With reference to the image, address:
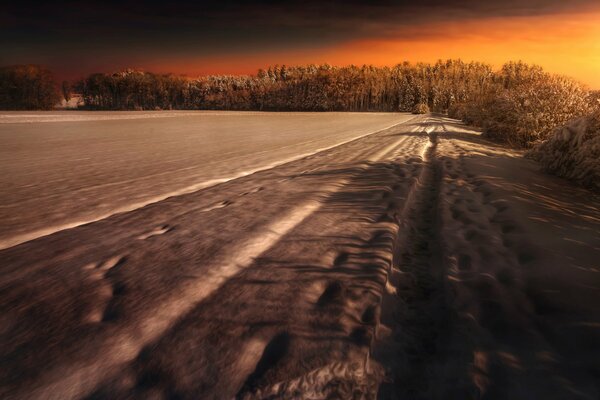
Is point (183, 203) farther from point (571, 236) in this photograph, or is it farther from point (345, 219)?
point (571, 236)

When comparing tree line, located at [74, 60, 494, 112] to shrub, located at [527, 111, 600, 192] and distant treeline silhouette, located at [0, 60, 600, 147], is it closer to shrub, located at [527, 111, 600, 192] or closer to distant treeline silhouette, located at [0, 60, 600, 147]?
distant treeline silhouette, located at [0, 60, 600, 147]

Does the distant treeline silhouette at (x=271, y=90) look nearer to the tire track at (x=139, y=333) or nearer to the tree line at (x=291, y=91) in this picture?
the tree line at (x=291, y=91)

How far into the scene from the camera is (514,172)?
6113 millimetres

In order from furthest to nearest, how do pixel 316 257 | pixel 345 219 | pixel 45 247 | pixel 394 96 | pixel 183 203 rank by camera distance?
pixel 394 96 < pixel 183 203 < pixel 345 219 < pixel 45 247 < pixel 316 257

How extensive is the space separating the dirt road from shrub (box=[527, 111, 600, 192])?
222 centimetres

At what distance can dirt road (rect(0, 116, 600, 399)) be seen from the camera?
4.67 ft

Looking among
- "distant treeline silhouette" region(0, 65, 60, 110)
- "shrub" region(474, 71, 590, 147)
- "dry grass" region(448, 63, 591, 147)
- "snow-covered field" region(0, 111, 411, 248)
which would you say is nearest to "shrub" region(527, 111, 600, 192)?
"dry grass" region(448, 63, 591, 147)

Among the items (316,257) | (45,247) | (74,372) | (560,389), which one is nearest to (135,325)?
(74,372)

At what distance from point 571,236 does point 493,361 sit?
2145 mm

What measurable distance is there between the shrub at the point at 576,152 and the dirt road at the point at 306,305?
222 cm

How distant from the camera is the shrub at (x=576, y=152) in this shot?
541 centimetres

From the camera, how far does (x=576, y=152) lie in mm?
6055

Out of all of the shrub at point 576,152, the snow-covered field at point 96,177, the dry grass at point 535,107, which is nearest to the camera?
the snow-covered field at point 96,177

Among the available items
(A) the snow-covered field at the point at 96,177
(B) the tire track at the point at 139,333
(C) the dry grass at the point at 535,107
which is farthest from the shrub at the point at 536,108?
(B) the tire track at the point at 139,333
